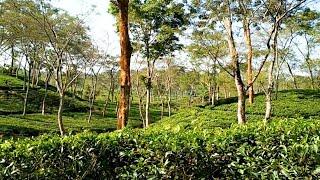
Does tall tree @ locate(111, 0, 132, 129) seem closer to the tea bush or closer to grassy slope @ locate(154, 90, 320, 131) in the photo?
the tea bush

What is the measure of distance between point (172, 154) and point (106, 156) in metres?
1.03

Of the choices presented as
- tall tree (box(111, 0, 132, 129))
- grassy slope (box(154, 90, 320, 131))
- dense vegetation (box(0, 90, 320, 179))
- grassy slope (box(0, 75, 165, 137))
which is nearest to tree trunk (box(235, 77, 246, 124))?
grassy slope (box(154, 90, 320, 131))

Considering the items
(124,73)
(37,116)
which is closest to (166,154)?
(124,73)

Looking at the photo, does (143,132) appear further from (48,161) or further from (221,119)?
(221,119)

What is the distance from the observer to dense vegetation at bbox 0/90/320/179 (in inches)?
218

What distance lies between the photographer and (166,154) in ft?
18.9

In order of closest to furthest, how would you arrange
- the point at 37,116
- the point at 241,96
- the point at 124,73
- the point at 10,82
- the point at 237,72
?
the point at 124,73
the point at 237,72
the point at 241,96
the point at 37,116
the point at 10,82

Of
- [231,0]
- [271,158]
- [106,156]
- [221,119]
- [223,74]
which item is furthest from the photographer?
[223,74]

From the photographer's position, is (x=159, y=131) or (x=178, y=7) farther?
(x=178, y=7)

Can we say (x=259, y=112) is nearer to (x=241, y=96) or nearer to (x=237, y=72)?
(x=241, y=96)

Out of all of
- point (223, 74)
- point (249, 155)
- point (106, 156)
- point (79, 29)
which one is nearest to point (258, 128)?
point (249, 155)

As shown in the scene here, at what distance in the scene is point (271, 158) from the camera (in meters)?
5.61

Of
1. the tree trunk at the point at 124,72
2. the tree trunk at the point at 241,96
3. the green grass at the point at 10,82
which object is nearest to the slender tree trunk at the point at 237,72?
the tree trunk at the point at 241,96

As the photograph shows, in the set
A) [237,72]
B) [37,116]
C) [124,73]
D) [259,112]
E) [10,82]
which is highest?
[10,82]
